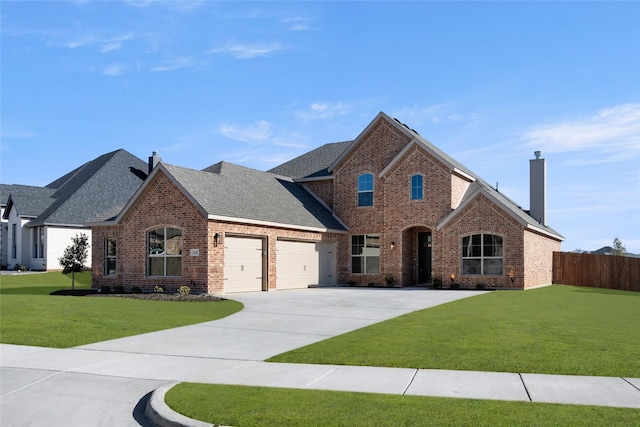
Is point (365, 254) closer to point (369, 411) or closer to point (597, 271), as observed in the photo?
point (597, 271)

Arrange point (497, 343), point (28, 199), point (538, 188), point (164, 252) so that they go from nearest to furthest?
1. point (497, 343)
2. point (164, 252)
3. point (538, 188)
4. point (28, 199)

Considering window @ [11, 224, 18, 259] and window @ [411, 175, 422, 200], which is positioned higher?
window @ [411, 175, 422, 200]

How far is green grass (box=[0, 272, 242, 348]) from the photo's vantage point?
509 inches

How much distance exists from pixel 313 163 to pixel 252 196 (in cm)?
963

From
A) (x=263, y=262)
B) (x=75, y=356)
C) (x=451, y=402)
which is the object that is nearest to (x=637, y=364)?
(x=451, y=402)

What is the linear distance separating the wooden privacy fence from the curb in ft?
97.1

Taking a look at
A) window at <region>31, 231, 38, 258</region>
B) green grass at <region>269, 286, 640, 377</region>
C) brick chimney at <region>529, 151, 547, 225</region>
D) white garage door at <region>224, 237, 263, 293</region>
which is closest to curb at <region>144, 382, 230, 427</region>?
green grass at <region>269, 286, 640, 377</region>

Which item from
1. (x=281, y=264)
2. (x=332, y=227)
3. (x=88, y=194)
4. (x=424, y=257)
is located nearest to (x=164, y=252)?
(x=281, y=264)

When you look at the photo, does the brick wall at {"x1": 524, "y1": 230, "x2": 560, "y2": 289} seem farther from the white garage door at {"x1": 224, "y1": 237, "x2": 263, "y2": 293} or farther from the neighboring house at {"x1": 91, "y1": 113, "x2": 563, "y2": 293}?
the white garage door at {"x1": 224, "y1": 237, "x2": 263, "y2": 293}

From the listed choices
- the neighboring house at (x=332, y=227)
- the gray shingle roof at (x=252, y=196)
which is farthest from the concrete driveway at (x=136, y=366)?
the gray shingle roof at (x=252, y=196)

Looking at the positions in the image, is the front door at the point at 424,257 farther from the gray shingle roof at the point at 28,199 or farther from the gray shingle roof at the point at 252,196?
the gray shingle roof at the point at 28,199

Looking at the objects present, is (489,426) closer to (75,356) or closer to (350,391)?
(350,391)

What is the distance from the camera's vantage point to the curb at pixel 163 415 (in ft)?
21.8

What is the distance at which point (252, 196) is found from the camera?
1114 inches
